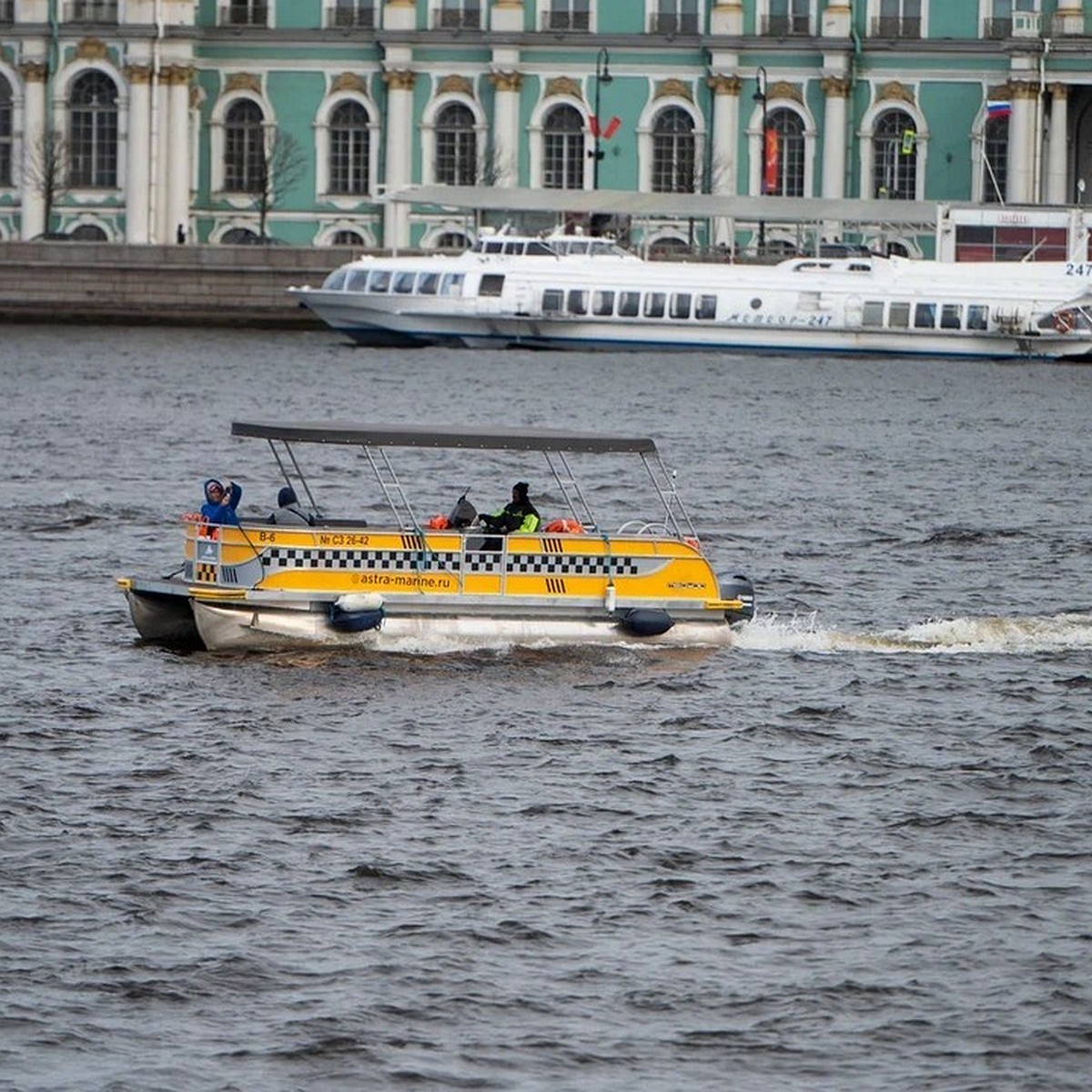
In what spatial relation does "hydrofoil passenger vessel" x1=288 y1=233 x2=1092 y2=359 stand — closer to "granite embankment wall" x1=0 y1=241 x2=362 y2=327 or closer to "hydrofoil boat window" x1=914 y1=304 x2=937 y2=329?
"hydrofoil boat window" x1=914 y1=304 x2=937 y2=329

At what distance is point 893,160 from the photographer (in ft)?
321

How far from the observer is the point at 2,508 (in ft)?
144

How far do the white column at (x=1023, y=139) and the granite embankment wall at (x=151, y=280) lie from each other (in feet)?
63.0

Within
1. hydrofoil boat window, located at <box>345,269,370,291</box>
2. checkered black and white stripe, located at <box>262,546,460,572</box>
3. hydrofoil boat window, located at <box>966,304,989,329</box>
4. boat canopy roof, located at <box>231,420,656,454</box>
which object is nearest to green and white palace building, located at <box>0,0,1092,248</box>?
hydrofoil boat window, located at <box>345,269,370,291</box>

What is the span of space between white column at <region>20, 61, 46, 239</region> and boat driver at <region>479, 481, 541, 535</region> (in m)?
71.0

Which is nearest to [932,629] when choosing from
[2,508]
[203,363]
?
[2,508]

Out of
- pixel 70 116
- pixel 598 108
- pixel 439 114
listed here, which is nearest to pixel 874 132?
pixel 598 108

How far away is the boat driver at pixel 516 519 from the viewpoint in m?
29.8

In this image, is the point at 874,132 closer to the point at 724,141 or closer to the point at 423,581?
the point at 724,141

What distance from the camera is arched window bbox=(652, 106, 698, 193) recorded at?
99375mm

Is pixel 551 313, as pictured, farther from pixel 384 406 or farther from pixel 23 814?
pixel 23 814

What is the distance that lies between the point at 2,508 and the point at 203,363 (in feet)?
108

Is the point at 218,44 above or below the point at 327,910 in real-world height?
above

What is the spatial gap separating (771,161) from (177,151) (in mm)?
17520
